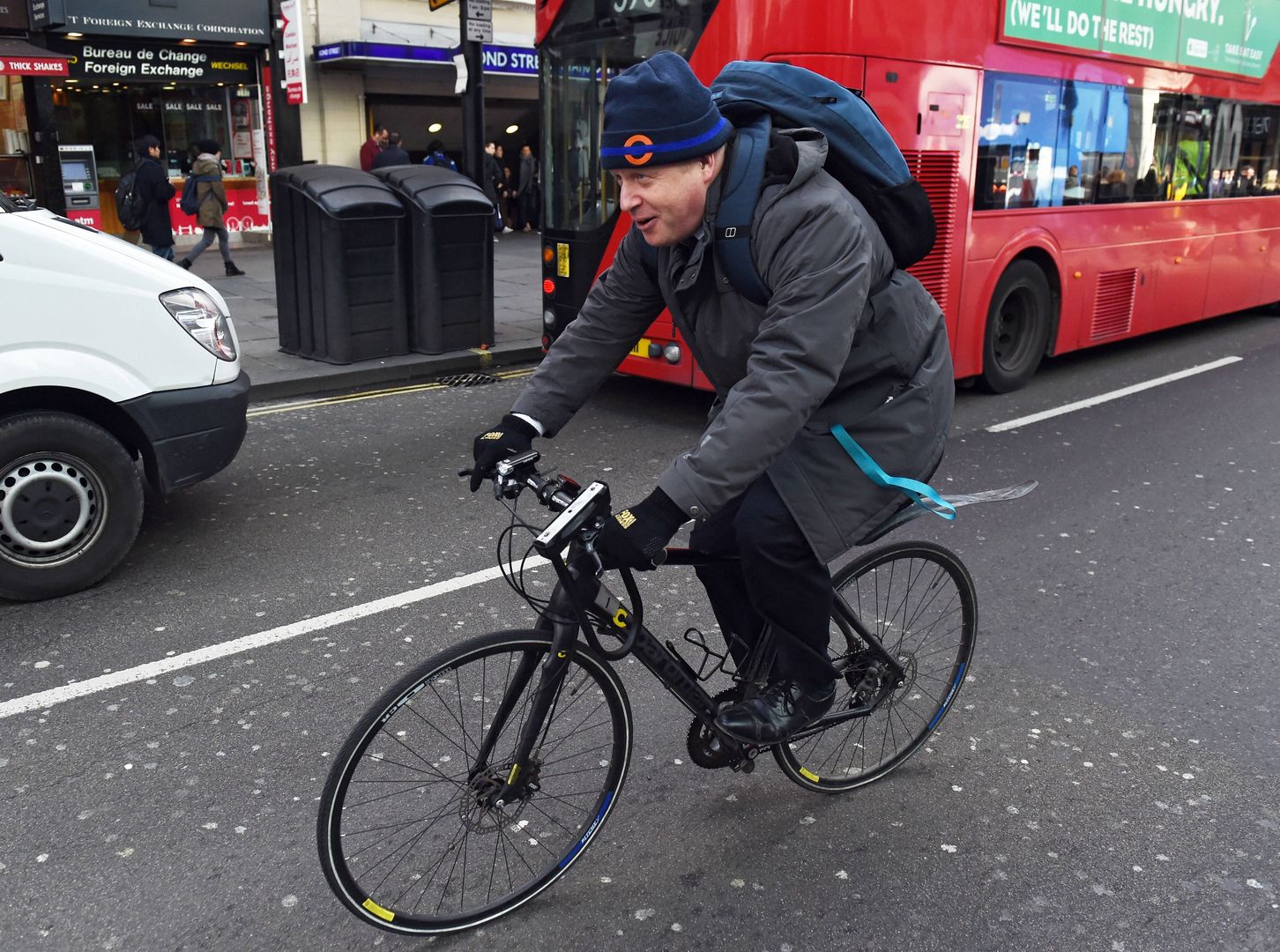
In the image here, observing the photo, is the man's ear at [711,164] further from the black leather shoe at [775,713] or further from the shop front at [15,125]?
the shop front at [15,125]

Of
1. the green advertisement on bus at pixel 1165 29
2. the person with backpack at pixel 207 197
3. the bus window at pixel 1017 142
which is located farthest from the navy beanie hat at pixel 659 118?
the person with backpack at pixel 207 197

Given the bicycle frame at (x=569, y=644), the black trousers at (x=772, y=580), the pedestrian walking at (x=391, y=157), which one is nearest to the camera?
the bicycle frame at (x=569, y=644)

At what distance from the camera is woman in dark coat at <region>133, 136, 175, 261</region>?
13016 millimetres

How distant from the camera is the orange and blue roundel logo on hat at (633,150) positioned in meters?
2.39

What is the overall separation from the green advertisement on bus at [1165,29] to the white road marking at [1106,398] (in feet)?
8.13

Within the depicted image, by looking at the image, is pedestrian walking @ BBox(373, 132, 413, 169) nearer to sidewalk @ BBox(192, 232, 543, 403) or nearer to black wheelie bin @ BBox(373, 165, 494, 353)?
sidewalk @ BBox(192, 232, 543, 403)

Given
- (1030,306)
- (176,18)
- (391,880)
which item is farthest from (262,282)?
(391,880)

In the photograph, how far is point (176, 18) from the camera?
1658 cm

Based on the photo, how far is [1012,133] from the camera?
8.00 metres

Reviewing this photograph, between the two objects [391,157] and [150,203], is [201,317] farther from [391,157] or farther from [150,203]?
[391,157]

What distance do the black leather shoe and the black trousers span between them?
5cm

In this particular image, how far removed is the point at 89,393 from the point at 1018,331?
21.7ft

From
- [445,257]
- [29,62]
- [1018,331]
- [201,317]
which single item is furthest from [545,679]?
[29,62]

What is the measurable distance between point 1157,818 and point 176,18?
17.3 m
